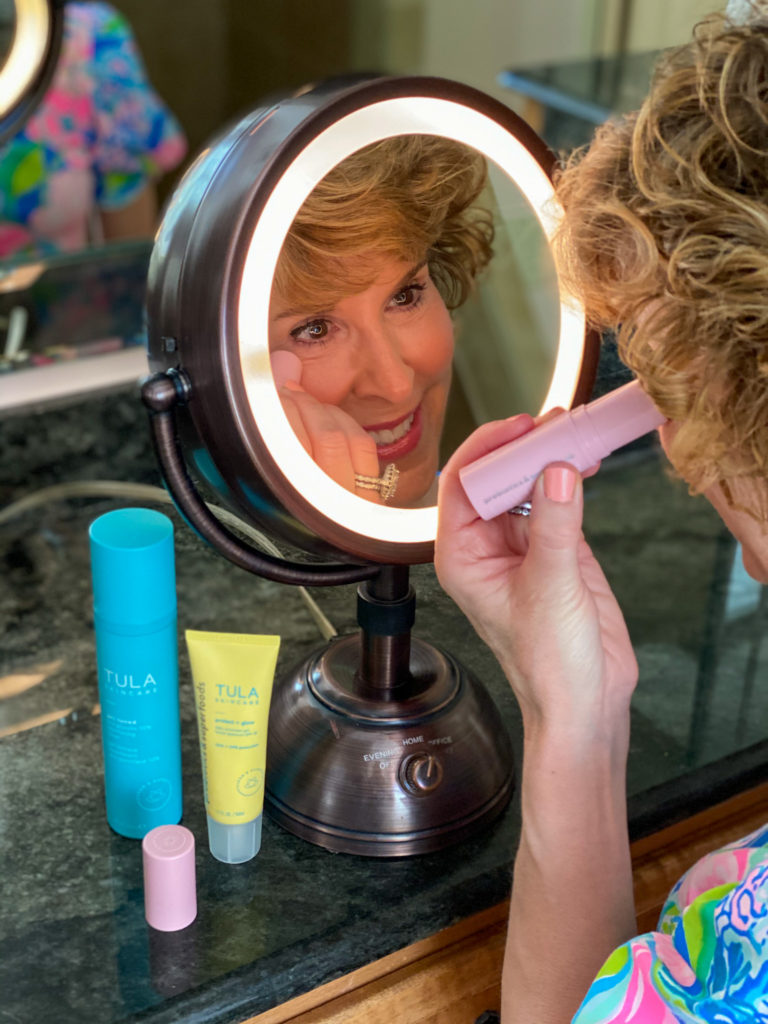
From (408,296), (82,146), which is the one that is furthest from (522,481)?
(82,146)

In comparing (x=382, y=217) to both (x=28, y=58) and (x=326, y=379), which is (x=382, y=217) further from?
(x=28, y=58)

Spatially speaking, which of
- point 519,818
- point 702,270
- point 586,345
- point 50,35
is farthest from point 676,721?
point 50,35

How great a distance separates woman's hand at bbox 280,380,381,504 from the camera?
666 mm

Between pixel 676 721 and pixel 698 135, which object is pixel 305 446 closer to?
pixel 698 135

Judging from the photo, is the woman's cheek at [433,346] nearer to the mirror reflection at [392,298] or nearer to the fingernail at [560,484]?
the mirror reflection at [392,298]

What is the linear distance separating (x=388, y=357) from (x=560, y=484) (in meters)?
0.13

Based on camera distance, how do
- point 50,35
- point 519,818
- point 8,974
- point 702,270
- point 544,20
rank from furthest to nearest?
point 544,20, point 50,35, point 519,818, point 8,974, point 702,270

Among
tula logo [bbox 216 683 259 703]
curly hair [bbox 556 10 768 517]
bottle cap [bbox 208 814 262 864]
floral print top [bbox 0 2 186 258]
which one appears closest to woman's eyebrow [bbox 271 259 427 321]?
curly hair [bbox 556 10 768 517]

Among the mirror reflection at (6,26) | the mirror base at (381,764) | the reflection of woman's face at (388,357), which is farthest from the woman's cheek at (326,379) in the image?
the mirror reflection at (6,26)

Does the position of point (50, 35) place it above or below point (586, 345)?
above

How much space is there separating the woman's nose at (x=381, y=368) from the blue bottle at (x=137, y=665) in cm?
15

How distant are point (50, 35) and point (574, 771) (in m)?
0.67

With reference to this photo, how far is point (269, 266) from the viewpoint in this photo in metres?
0.63

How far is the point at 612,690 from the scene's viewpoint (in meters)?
0.73
